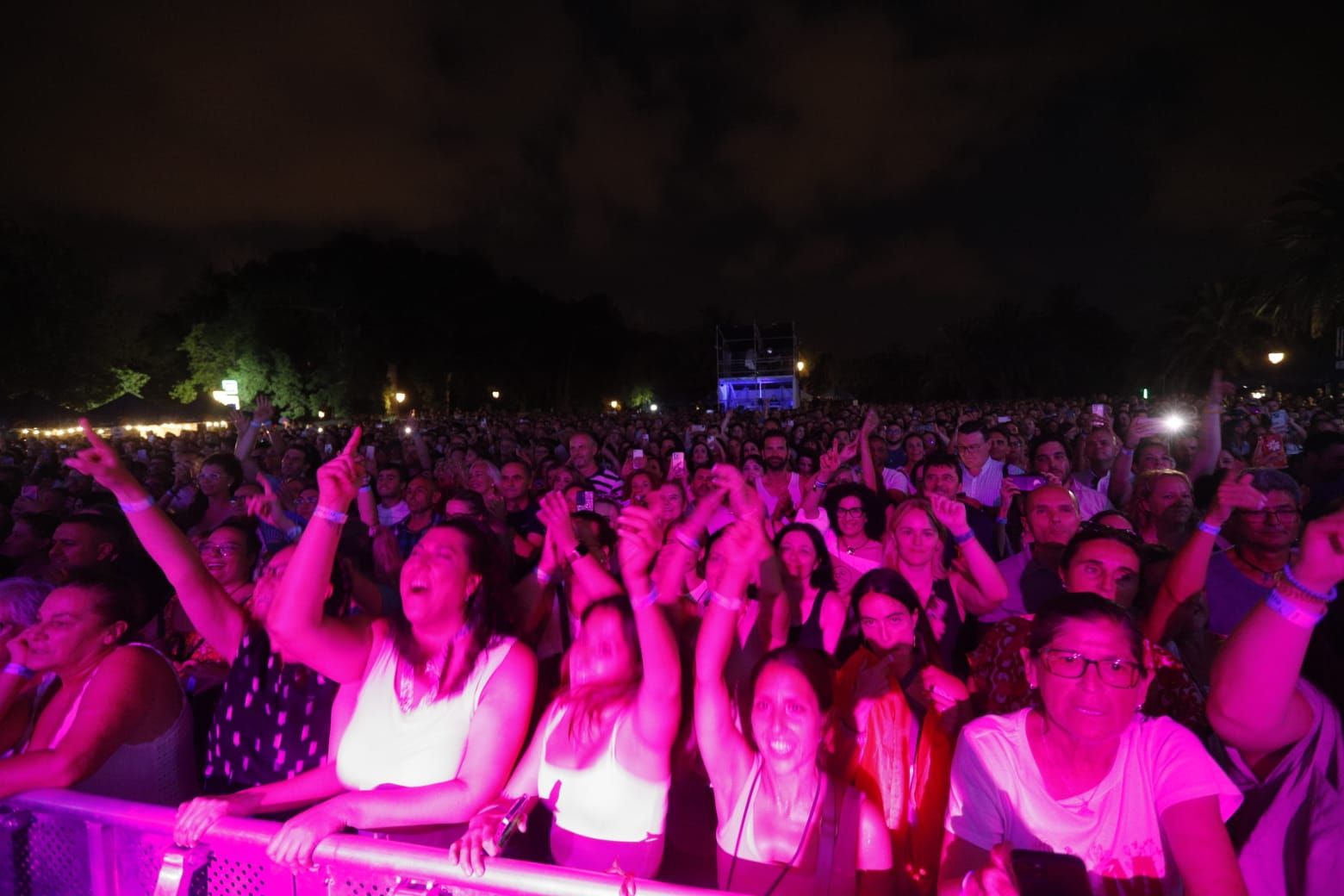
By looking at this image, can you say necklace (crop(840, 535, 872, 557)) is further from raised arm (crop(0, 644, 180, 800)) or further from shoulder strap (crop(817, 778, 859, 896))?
raised arm (crop(0, 644, 180, 800))

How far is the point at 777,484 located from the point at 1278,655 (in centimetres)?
519

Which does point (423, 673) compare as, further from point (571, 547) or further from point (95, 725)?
point (95, 725)

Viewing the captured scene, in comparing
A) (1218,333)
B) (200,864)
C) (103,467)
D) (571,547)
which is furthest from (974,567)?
(1218,333)

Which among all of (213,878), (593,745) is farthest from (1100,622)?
(213,878)

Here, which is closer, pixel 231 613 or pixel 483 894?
pixel 483 894

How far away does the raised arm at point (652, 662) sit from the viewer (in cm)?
226

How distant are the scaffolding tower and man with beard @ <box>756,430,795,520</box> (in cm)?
3166

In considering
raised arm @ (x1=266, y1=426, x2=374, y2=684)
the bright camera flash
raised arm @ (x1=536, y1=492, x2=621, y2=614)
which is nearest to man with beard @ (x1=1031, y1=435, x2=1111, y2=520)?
the bright camera flash

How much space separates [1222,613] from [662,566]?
7.23ft

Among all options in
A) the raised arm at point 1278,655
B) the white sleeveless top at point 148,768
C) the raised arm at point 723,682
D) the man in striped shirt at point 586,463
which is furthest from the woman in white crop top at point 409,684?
the man in striped shirt at point 586,463

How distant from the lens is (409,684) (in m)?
2.36

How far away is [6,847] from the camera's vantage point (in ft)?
7.02

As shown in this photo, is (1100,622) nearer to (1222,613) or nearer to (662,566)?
(1222,613)

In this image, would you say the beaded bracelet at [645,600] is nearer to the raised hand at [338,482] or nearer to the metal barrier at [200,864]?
the metal barrier at [200,864]
